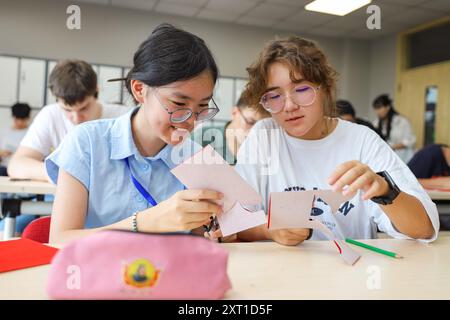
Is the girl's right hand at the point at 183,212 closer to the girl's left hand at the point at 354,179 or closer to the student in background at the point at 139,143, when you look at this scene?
the student in background at the point at 139,143

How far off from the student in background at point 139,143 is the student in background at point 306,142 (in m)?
0.22

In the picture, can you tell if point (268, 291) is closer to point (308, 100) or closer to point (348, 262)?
point (348, 262)

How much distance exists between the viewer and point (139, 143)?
1.22 meters

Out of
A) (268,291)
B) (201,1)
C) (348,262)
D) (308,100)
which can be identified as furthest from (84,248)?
(201,1)

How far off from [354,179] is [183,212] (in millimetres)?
362

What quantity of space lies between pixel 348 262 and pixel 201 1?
5.22 meters

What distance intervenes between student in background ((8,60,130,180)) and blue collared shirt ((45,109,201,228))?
955mm

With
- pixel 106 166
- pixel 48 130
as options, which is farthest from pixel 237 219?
pixel 48 130

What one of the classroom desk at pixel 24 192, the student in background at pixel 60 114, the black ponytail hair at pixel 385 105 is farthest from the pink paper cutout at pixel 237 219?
the black ponytail hair at pixel 385 105

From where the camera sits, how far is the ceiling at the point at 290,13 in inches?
213

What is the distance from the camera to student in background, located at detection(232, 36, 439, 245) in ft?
4.08

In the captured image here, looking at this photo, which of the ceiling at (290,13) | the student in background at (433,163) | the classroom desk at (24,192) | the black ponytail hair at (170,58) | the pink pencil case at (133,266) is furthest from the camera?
the ceiling at (290,13)

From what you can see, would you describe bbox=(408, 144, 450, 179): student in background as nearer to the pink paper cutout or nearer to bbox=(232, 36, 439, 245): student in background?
bbox=(232, 36, 439, 245): student in background

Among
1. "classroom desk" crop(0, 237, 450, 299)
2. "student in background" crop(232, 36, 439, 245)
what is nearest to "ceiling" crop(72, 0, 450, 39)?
"student in background" crop(232, 36, 439, 245)
